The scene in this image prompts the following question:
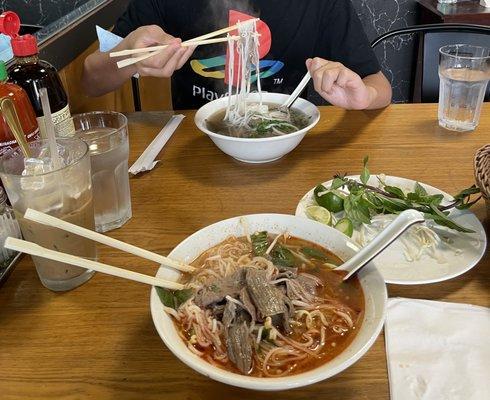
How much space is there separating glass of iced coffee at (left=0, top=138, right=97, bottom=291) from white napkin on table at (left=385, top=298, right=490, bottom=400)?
59cm

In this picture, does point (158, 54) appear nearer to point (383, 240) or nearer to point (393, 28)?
point (383, 240)

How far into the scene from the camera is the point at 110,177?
1.09 metres

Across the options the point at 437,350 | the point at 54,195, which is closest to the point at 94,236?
the point at 54,195

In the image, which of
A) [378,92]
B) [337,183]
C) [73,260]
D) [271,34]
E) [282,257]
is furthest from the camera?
[271,34]

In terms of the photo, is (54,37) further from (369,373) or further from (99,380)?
(369,373)

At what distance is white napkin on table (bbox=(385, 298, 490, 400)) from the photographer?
0.71 meters

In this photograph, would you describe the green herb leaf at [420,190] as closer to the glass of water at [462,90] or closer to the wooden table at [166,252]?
the wooden table at [166,252]

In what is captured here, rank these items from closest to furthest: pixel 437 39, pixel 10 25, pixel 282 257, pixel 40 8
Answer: pixel 282 257 < pixel 10 25 < pixel 437 39 < pixel 40 8

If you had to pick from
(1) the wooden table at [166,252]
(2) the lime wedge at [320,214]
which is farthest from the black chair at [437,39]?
(2) the lime wedge at [320,214]

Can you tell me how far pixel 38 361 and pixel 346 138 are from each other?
1.06m

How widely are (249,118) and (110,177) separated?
529mm

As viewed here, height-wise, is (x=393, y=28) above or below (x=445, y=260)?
below

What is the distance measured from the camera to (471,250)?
975 millimetres

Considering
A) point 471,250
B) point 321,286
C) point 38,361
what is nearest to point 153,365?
point 38,361
